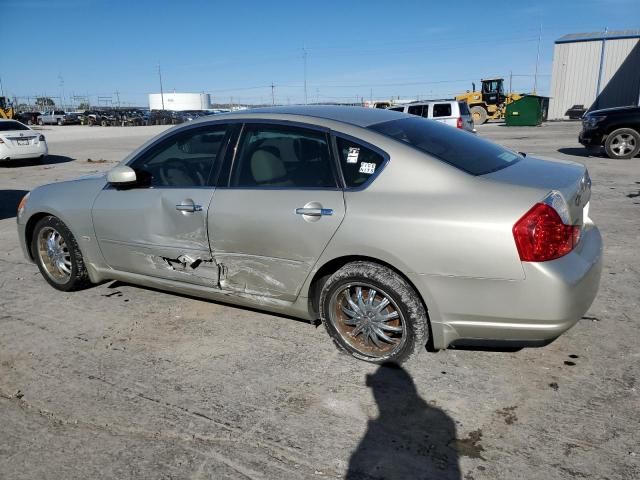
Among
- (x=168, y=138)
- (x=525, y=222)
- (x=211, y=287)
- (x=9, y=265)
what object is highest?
(x=168, y=138)

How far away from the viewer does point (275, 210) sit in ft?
10.7

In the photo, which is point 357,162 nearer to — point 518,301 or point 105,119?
point 518,301

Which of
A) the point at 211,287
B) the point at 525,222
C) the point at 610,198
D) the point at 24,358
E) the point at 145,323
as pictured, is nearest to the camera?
the point at 525,222

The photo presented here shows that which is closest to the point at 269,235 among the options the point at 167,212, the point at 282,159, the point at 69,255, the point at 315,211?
the point at 315,211

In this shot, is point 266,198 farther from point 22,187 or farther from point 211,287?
point 22,187

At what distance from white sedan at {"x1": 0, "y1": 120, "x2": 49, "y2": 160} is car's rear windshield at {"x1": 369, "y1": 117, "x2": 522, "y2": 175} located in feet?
46.9

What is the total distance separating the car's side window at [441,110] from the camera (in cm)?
1941

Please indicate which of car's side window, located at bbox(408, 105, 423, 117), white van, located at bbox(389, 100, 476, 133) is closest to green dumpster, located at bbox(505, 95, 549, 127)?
white van, located at bbox(389, 100, 476, 133)

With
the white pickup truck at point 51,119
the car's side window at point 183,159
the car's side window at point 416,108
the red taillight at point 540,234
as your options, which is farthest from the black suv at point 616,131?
the white pickup truck at point 51,119

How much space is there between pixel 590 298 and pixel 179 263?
271cm

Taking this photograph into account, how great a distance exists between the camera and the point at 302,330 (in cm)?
372

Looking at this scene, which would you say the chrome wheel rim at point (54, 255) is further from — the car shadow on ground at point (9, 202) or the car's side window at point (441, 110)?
the car's side window at point (441, 110)

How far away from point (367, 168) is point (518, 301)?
44.6 inches

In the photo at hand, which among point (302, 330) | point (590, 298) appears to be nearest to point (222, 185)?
point (302, 330)
